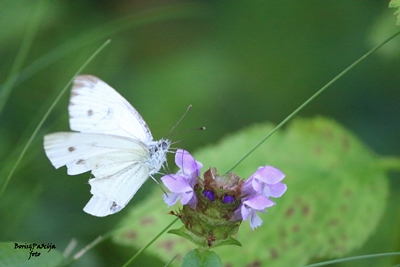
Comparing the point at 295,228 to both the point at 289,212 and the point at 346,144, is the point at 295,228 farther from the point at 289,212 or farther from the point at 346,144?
the point at 346,144

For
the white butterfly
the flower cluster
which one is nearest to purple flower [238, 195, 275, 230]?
the flower cluster

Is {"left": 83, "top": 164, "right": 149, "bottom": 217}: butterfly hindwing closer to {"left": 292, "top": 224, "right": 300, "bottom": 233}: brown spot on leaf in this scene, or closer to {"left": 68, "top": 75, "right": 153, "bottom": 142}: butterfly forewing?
{"left": 68, "top": 75, "right": 153, "bottom": 142}: butterfly forewing

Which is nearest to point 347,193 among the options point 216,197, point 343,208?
point 343,208

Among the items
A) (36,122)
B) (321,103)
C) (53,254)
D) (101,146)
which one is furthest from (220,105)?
(53,254)

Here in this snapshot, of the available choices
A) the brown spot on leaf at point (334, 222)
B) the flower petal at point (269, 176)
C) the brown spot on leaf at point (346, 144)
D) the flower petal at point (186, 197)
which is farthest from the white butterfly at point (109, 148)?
the brown spot on leaf at point (346, 144)

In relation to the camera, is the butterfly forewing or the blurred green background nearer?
the butterfly forewing

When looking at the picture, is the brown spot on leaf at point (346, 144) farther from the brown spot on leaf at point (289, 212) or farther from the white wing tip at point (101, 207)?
the white wing tip at point (101, 207)

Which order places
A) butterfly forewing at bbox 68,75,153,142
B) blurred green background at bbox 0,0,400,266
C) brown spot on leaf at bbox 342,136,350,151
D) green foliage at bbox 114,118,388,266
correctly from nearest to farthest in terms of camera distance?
butterfly forewing at bbox 68,75,153,142 < green foliage at bbox 114,118,388,266 < brown spot on leaf at bbox 342,136,350,151 < blurred green background at bbox 0,0,400,266
